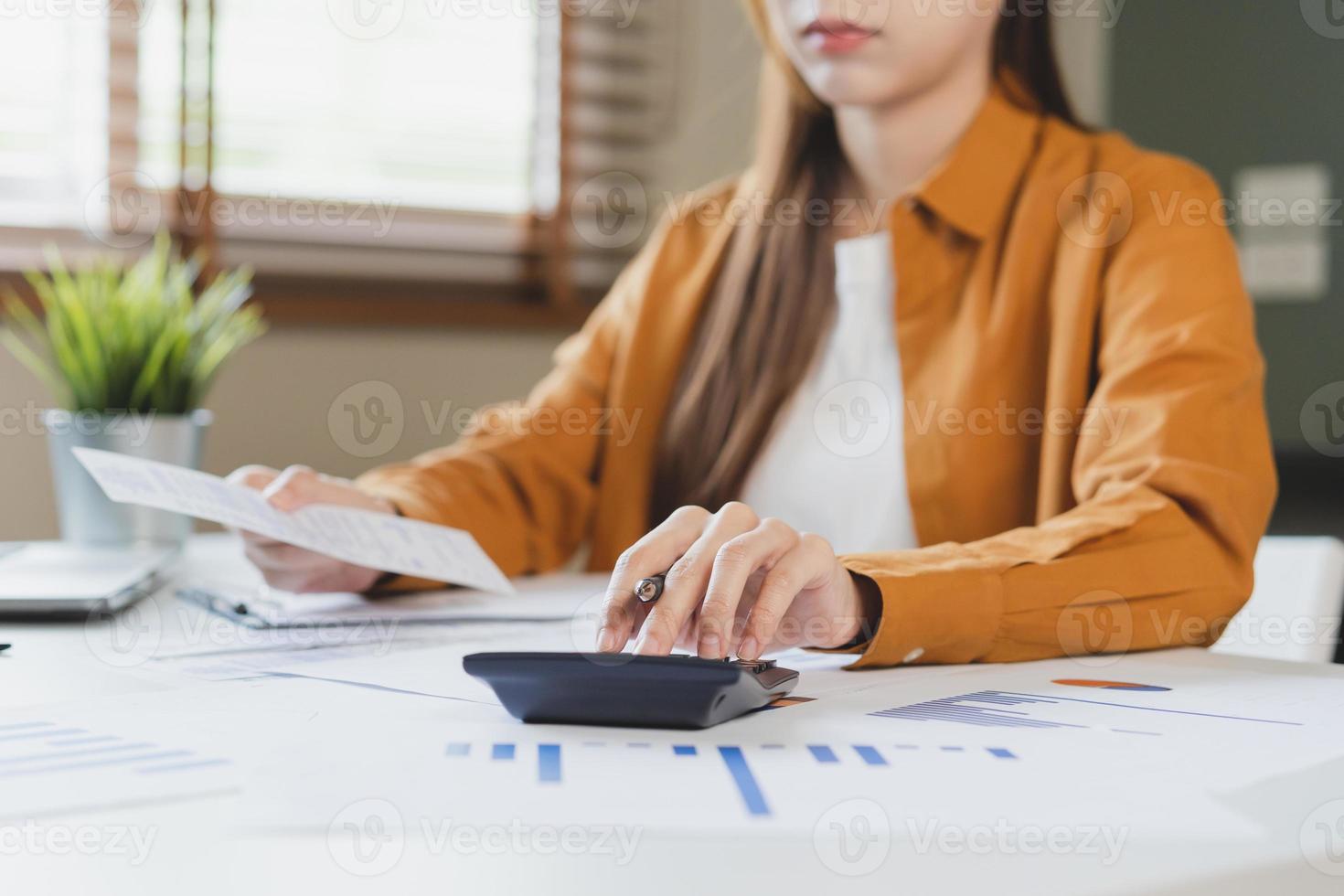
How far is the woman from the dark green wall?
882mm

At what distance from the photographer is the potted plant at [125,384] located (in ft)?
3.83

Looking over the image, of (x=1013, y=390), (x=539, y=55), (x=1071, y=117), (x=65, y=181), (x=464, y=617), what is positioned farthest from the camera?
(x=539, y=55)

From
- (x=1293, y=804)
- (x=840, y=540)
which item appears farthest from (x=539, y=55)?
(x=1293, y=804)

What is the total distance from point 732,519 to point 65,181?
53.8 inches

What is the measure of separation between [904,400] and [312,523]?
547 mm

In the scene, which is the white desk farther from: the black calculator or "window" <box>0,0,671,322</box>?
"window" <box>0,0,671,322</box>

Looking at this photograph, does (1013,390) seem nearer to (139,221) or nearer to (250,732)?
(250,732)

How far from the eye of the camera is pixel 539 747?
0.51 metres

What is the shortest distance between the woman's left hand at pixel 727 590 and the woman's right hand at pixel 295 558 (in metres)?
0.35

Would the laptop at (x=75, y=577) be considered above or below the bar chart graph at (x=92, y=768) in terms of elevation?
below

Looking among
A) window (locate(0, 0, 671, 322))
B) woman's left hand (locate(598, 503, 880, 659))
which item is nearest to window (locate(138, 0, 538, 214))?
window (locate(0, 0, 671, 322))

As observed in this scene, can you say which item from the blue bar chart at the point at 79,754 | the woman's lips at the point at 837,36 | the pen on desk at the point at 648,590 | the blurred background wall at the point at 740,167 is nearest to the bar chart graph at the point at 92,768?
the blue bar chart at the point at 79,754

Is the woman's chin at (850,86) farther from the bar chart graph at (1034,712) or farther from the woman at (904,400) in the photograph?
the bar chart graph at (1034,712)

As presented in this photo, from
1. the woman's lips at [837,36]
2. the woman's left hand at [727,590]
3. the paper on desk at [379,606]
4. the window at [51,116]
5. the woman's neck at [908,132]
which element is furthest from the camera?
the window at [51,116]
